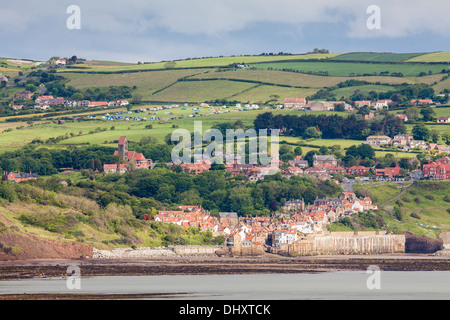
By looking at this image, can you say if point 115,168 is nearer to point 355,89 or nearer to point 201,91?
point 201,91

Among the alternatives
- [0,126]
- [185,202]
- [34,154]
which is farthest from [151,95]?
[185,202]

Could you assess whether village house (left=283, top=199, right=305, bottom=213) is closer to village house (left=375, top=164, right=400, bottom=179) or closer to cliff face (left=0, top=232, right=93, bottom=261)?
village house (left=375, top=164, right=400, bottom=179)

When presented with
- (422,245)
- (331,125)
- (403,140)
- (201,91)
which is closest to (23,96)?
(201,91)

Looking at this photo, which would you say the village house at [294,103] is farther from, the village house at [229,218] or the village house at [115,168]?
the village house at [229,218]

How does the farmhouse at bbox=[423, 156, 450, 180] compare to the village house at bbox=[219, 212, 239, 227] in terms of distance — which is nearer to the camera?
the village house at bbox=[219, 212, 239, 227]

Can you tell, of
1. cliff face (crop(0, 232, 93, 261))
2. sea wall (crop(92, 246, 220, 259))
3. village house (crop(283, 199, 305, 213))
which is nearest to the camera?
cliff face (crop(0, 232, 93, 261))

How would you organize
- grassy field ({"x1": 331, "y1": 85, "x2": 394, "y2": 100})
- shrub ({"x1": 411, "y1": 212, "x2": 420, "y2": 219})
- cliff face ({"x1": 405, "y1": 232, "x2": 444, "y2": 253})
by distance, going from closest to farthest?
cliff face ({"x1": 405, "y1": 232, "x2": 444, "y2": 253}), shrub ({"x1": 411, "y1": 212, "x2": 420, "y2": 219}), grassy field ({"x1": 331, "y1": 85, "x2": 394, "y2": 100})

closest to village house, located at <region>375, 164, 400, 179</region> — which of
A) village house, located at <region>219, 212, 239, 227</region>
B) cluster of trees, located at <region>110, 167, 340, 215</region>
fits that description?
cluster of trees, located at <region>110, 167, 340, 215</region>

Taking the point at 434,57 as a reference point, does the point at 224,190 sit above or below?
below
